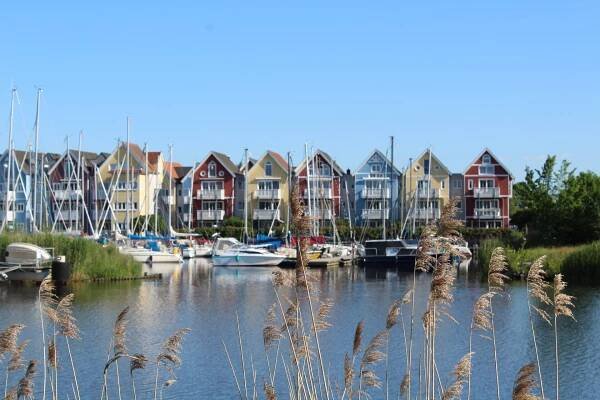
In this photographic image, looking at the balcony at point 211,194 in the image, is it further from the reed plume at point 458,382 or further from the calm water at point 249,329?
the reed plume at point 458,382

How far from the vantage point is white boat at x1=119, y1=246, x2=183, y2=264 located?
241 feet

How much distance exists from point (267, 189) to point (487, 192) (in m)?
23.7

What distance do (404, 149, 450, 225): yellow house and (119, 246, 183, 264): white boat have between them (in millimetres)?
29990

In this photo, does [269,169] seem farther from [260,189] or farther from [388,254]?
[388,254]

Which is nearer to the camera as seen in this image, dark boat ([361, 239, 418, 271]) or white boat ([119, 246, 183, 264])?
dark boat ([361, 239, 418, 271])

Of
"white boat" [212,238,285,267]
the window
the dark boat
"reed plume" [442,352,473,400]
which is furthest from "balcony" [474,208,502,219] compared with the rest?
"reed plume" [442,352,473,400]

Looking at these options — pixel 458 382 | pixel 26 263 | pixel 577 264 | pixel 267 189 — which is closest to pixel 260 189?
pixel 267 189

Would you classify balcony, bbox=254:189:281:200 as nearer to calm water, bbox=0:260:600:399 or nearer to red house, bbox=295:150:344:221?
red house, bbox=295:150:344:221

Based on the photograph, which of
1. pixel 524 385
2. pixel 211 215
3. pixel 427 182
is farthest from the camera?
pixel 211 215

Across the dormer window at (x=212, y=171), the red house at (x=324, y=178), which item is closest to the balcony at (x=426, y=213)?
the red house at (x=324, y=178)

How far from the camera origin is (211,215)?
102 meters

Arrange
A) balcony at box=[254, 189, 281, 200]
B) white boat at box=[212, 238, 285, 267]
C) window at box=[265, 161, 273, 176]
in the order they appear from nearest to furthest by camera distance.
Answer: white boat at box=[212, 238, 285, 267] < balcony at box=[254, 189, 281, 200] < window at box=[265, 161, 273, 176]

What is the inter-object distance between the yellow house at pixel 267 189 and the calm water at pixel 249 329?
43.5m

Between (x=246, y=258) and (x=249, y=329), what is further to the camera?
(x=246, y=258)
